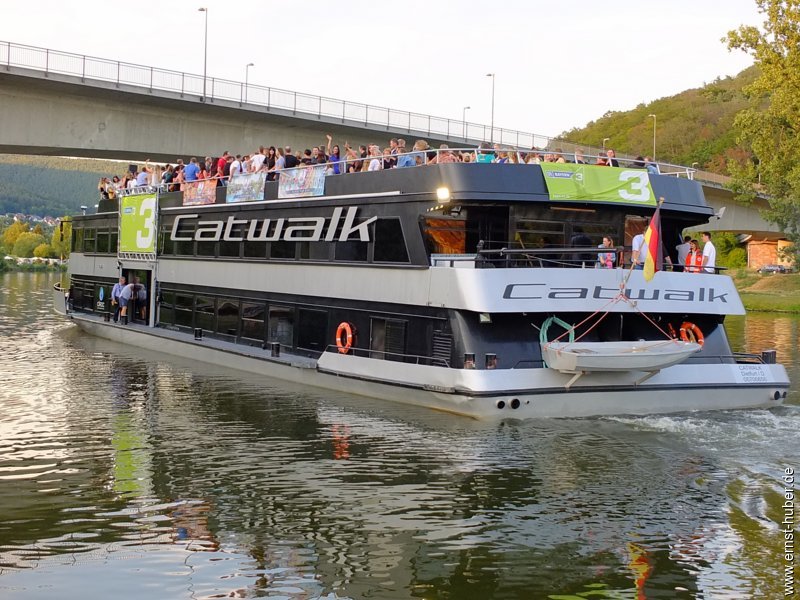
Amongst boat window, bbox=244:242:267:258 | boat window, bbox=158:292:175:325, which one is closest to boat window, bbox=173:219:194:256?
boat window, bbox=158:292:175:325

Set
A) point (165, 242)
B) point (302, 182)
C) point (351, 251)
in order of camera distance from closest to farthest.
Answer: point (351, 251), point (302, 182), point (165, 242)

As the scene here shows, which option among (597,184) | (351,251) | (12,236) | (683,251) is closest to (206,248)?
(351,251)

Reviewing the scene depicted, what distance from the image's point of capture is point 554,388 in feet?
51.5

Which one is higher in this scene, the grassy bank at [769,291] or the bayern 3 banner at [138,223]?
the bayern 3 banner at [138,223]

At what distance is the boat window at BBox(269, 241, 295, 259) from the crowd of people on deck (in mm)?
1582

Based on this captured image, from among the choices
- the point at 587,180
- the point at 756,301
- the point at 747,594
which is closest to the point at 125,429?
the point at 587,180

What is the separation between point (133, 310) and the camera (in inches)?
1117

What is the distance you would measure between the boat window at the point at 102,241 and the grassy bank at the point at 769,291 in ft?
118

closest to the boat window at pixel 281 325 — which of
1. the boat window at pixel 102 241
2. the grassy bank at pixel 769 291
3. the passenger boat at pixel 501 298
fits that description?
the passenger boat at pixel 501 298

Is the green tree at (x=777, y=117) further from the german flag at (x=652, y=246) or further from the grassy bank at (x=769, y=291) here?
the german flag at (x=652, y=246)

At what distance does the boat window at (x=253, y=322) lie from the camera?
21.9m

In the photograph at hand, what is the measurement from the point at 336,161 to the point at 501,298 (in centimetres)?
609

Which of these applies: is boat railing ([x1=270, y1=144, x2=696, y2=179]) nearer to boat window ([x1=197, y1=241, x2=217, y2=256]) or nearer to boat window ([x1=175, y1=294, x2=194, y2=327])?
boat window ([x1=197, y1=241, x2=217, y2=256])

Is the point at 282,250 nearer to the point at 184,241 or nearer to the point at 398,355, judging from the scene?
the point at 398,355
